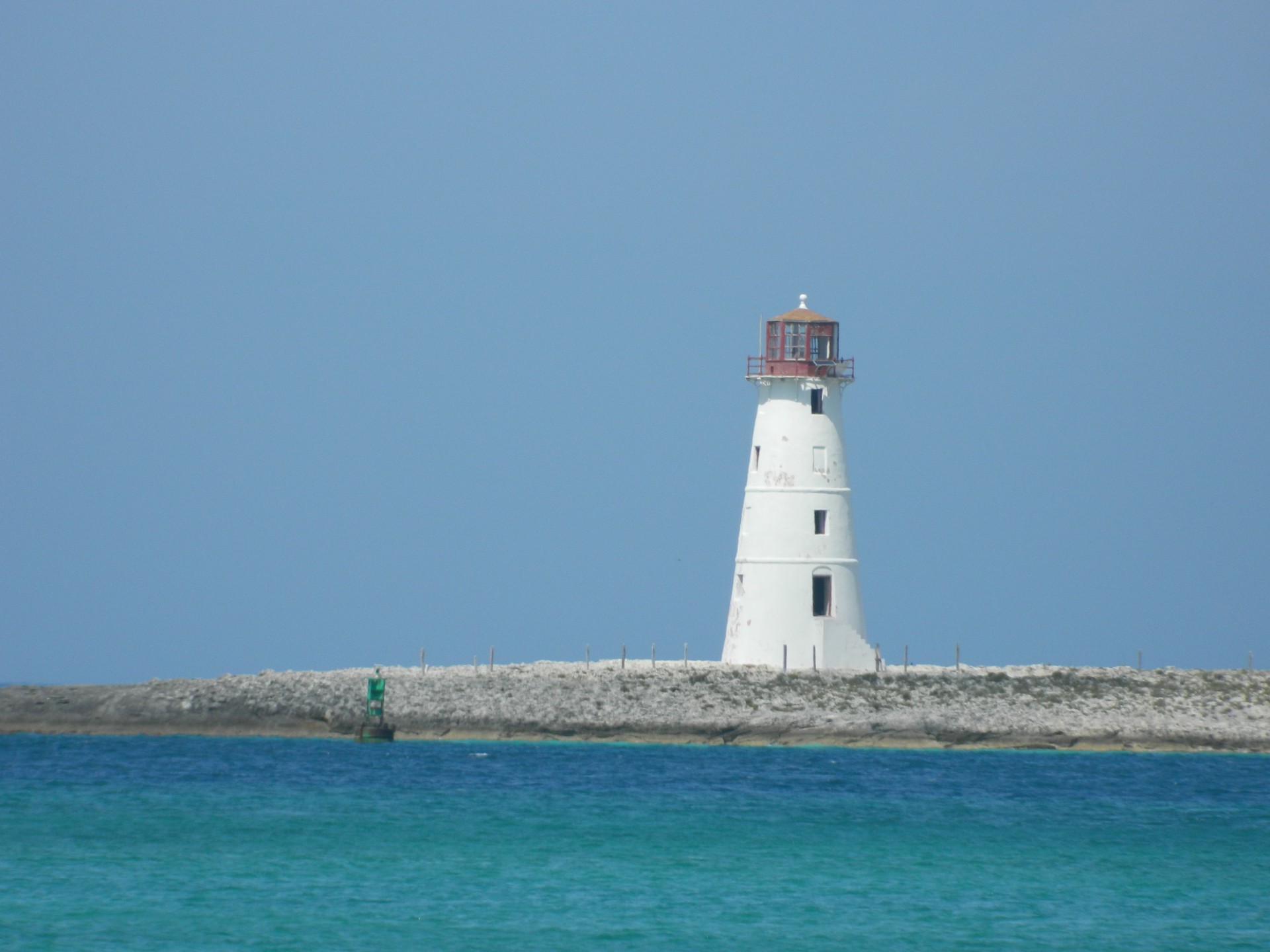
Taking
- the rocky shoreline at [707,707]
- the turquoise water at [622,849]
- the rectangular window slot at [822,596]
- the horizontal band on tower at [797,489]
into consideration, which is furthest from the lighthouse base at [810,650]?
the horizontal band on tower at [797,489]

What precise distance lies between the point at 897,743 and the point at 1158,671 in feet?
25.0

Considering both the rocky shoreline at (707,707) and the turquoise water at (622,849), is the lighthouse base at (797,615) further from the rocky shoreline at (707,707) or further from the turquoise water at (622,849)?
the turquoise water at (622,849)

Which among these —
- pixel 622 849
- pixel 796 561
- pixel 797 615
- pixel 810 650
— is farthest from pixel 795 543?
pixel 622 849

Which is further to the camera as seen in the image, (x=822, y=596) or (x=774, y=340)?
(x=774, y=340)

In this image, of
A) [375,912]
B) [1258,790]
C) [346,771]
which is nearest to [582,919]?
[375,912]

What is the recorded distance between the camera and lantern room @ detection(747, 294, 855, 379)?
49156mm

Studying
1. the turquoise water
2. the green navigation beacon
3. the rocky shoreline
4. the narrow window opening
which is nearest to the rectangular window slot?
the rocky shoreline

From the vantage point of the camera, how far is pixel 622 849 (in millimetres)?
31984

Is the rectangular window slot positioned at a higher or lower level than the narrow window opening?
lower

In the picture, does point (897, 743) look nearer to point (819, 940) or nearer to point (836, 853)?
point (836, 853)

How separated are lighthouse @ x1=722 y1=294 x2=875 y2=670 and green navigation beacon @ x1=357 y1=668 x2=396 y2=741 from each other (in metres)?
8.59

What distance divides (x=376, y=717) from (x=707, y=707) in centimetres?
766

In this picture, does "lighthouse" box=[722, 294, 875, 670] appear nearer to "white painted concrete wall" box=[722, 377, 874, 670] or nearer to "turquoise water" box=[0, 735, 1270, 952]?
"white painted concrete wall" box=[722, 377, 874, 670]

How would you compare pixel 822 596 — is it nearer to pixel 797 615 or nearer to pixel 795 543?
pixel 797 615
